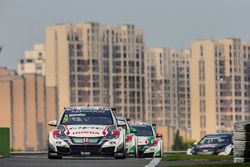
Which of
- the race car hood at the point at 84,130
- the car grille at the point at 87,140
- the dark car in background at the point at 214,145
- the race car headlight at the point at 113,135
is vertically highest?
the race car hood at the point at 84,130

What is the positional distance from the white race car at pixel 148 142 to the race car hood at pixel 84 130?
1172 centimetres

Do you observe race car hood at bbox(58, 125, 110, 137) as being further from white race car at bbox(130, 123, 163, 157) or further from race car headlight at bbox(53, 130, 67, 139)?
white race car at bbox(130, 123, 163, 157)

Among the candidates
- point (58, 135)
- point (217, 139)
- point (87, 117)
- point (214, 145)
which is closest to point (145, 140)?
point (214, 145)

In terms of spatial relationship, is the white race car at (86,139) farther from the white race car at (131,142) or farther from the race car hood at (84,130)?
the white race car at (131,142)

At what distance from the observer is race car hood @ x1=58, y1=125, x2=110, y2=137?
3141cm

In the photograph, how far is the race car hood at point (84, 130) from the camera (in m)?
31.4

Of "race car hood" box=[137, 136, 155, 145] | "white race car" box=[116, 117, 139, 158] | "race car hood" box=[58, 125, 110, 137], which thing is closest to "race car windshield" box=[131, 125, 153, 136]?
"race car hood" box=[137, 136, 155, 145]

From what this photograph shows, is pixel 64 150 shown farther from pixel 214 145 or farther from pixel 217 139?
pixel 217 139

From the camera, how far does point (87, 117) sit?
107ft

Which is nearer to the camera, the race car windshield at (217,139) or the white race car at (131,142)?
the white race car at (131,142)

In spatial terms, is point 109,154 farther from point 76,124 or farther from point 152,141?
point 152,141

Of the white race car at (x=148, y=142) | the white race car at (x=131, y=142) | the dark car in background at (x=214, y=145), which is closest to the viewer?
the white race car at (x=131, y=142)

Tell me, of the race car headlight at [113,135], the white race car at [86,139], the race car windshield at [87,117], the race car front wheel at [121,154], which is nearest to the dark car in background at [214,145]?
the race car windshield at [87,117]

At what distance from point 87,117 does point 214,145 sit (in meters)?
17.8
